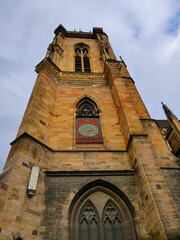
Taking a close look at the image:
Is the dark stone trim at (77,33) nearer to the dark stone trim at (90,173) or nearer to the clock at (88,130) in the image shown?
the clock at (88,130)

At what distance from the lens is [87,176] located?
21.5 feet

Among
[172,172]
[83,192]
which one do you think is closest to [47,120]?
[83,192]

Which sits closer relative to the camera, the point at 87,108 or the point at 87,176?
the point at 87,176

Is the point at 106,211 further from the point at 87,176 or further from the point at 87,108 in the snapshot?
the point at 87,108

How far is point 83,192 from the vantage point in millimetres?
6273

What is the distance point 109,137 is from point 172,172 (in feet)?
9.23

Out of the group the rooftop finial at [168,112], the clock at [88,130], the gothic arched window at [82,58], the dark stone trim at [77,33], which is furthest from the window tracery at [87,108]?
the dark stone trim at [77,33]

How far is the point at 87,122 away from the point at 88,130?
534 mm

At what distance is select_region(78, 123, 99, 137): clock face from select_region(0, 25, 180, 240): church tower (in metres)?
0.04

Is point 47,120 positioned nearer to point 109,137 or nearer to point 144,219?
point 109,137

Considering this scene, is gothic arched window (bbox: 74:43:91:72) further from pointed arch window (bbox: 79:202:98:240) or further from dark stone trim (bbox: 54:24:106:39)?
pointed arch window (bbox: 79:202:98:240)

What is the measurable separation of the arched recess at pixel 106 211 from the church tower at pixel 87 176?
2 centimetres

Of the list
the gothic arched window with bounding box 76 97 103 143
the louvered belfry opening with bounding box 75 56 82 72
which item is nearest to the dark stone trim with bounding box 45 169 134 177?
the gothic arched window with bounding box 76 97 103 143

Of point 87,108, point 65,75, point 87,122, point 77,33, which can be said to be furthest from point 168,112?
point 77,33
